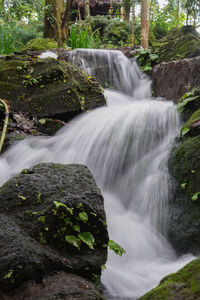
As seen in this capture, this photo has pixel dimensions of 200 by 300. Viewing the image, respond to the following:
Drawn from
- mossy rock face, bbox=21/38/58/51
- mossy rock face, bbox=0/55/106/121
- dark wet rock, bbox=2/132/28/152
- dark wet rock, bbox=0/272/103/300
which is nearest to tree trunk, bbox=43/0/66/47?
mossy rock face, bbox=21/38/58/51

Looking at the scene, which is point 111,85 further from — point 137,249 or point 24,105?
point 137,249

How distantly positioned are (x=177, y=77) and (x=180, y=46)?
7.50ft

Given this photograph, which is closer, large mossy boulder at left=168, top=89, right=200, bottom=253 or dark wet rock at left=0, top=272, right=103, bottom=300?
dark wet rock at left=0, top=272, right=103, bottom=300

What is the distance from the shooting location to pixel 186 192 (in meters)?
3.05

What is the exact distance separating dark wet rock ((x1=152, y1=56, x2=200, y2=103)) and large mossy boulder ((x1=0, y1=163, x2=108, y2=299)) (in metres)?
4.29

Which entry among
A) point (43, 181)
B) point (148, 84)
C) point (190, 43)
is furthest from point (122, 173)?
point (190, 43)

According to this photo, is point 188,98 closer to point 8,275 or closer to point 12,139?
point 12,139

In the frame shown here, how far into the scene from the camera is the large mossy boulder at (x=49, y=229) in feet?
5.38

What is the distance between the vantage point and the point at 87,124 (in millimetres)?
5074

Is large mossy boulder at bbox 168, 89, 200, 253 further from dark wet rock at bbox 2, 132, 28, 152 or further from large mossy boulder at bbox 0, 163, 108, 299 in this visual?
dark wet rock at bbox 2, 132, 28, 152

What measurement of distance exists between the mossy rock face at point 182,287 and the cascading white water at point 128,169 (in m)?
0.84

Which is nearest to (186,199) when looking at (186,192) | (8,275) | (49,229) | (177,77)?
(186,192)

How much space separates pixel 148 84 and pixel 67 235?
6.04 metres

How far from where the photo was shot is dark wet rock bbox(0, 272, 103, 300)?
60.2 inches
